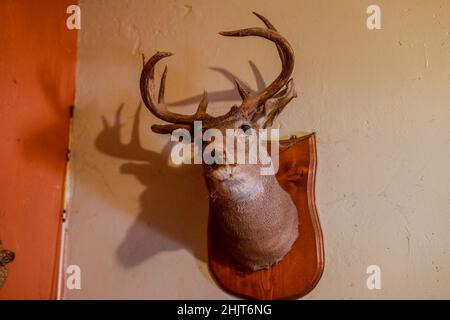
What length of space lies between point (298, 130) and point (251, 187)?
18.7 inches

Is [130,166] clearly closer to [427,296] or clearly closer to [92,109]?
[92,109]

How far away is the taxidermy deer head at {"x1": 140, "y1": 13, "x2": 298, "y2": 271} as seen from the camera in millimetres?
1296

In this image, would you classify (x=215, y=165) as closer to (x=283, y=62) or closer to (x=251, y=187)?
(x=251, y=187)

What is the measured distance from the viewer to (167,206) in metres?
1.81

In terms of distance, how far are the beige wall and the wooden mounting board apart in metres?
0.06

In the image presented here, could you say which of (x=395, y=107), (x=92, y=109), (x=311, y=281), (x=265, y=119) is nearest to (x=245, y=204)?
(x=265, y=119)

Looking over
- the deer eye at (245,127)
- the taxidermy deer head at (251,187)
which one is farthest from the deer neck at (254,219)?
the deer eye at (245,127)

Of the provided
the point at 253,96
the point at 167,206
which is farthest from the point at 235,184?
the point at 167,206

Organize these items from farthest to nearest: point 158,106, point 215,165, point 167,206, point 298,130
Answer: point 167,206, point 298,130, point 158,106, point 215,165

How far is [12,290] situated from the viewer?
1670 millimetres

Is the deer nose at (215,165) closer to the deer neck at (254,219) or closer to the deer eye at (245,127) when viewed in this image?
the deer neck at (254,219)

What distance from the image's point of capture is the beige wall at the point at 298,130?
4.99ft

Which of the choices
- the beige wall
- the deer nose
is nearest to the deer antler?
the deer nose

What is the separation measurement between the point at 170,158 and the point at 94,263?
0.63 metres
